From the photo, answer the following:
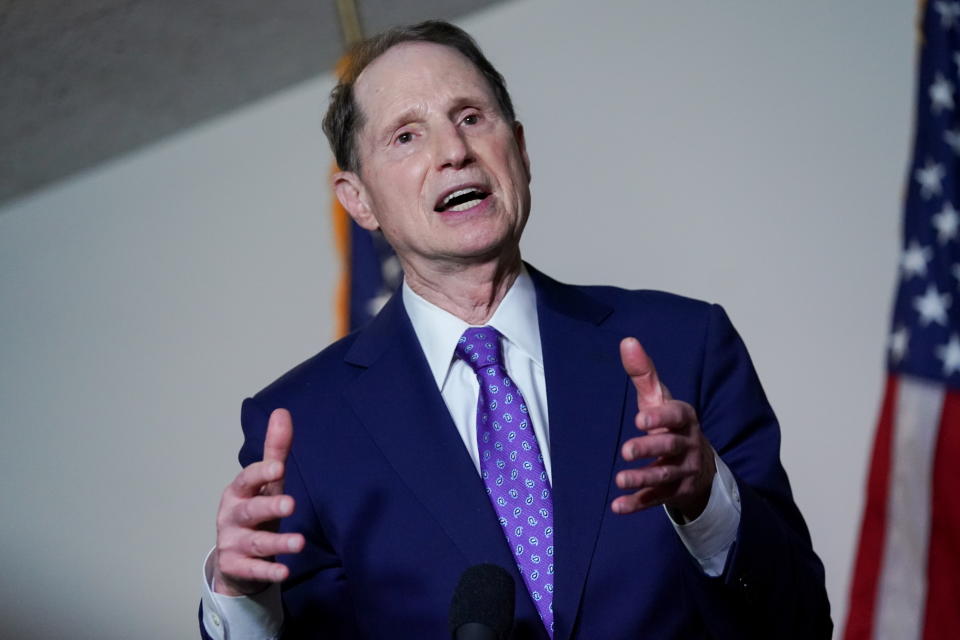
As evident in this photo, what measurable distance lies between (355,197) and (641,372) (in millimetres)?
830

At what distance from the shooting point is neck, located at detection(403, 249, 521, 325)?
5.75 ft

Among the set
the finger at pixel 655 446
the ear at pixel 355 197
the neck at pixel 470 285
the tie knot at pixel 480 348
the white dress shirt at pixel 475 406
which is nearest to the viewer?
the finger at pixel 655 446

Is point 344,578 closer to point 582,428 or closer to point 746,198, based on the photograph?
point 582,428

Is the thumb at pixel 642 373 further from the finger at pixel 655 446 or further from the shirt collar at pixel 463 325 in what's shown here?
the shirt collar at pixel 463 325

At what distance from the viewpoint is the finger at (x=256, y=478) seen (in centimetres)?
121

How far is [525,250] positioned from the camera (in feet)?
10.8

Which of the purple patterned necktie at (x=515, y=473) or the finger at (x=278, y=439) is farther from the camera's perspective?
the purple patterned necktie at (x=515, y=473)

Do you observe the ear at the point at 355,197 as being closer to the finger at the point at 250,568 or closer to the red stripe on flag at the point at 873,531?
the finger at the point at 250,568

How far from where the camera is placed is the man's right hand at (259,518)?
1.20 m

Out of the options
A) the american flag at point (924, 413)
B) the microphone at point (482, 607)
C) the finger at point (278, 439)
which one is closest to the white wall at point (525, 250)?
the american flag at point (924, 413)

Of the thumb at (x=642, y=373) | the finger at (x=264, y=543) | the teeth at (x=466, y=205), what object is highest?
the teeth at (x=466, y=205)

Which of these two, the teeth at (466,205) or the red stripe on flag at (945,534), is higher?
the teeth at (466,205)

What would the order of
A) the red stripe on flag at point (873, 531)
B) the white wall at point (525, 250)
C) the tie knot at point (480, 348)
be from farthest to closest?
the white wall at point (525, 250), the red stripe on flag at point (873, 531), the tie knot at point (480, 348)

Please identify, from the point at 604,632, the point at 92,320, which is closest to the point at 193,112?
the point at 92,320
